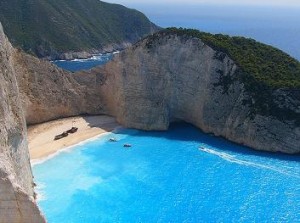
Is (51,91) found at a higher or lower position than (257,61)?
lower

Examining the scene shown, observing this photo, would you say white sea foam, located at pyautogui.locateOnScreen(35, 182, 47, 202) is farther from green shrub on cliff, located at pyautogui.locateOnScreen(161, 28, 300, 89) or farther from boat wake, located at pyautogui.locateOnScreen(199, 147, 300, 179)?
green shrub on cliff, located at pyautogui.locateOnScreen(161, 28, 300, 89)

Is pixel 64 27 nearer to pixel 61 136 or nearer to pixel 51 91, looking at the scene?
pixel 51 91

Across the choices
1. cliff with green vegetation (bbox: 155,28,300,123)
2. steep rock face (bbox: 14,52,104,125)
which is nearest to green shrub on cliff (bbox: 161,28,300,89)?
cliff with green vegetation (bbox: 155,28,300,123)

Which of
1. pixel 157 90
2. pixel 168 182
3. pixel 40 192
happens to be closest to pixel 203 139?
pixel 157 90

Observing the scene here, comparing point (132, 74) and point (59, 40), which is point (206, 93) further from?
point (59, 40)

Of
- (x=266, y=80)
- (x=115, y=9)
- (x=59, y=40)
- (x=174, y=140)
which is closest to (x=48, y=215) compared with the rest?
(x=174, y=140)

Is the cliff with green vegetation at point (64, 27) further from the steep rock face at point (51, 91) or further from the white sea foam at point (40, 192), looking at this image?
the white sea foam at point (40, 192)

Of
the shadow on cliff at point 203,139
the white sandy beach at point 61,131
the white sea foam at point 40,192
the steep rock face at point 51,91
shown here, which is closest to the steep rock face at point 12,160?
the white sea foam at point 40,192
